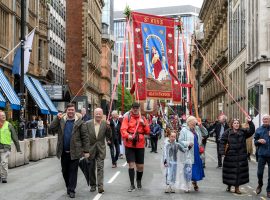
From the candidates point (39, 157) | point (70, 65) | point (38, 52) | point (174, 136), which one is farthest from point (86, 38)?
point (174, 136)

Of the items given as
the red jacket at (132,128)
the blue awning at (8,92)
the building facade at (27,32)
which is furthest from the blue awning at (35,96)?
the red jacket at (132,128)

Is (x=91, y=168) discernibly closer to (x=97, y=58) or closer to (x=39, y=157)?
(x=39, y=157)

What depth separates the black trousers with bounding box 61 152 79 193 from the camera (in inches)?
479

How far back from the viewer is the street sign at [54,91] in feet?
160

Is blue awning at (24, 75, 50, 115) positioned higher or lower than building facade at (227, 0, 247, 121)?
lower

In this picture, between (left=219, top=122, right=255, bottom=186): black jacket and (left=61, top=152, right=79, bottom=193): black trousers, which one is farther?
(left=219, top=122, right=255, bottom=186): black jacket

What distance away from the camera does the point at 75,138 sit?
1227 cm

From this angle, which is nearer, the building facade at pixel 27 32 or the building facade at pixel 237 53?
the building facade at pixel 27 32

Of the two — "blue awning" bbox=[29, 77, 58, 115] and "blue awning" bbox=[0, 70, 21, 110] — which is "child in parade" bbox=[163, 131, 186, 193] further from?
"blue awning" bbox=[29, 77, 58, 115]

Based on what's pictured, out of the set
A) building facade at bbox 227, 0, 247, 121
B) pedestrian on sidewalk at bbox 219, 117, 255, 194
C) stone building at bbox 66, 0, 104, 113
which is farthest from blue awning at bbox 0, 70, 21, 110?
stone building at bbox 66, 0, 104, 113

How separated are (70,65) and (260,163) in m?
61.0

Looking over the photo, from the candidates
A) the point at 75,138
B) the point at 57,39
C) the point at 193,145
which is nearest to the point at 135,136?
the point at 193,145

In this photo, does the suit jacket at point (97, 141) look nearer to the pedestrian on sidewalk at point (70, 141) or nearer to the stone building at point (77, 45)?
the pedestrian on sidewalk at point (70, 141)

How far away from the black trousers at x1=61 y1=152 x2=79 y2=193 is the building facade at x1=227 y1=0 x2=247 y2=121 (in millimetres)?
36214
